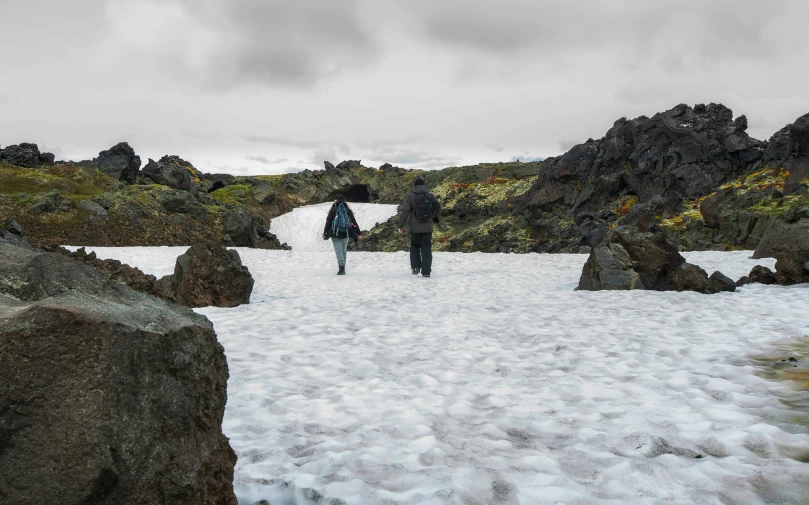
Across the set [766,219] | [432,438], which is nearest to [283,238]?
[766,219]

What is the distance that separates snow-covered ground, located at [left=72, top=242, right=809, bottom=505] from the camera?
12.4ft

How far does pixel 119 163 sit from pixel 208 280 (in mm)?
41249

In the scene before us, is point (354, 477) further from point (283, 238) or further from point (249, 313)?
point (283, 238)

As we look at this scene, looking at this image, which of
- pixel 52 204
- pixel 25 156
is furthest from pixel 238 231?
pixel 25 156

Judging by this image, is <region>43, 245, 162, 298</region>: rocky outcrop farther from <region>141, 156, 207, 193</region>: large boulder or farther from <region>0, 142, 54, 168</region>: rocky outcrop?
<region>141, 156, 207, 193</region>: large boulder

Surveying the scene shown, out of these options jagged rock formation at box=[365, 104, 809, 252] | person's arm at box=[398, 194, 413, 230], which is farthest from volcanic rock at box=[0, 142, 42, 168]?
person's arm at box=[398, 194, 413, 230]

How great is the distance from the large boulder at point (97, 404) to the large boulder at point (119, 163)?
49012 mm

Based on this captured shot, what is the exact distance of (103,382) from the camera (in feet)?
8.68

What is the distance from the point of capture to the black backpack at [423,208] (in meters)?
17.2

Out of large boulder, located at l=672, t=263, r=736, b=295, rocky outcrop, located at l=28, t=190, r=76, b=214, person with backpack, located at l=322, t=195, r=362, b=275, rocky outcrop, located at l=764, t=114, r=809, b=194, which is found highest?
rocky outcrop, located at l=764, t=114, r=809, b=194

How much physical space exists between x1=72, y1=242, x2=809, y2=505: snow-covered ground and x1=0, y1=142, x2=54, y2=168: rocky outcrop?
42.6 metres

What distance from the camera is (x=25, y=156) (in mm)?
42438

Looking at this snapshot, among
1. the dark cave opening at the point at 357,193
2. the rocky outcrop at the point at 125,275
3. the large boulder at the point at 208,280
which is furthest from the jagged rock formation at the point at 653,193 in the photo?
the dark cave opening at the point at 357,193

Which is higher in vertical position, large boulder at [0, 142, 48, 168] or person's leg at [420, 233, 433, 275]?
large boulder at [0, 142, 48, 168]
